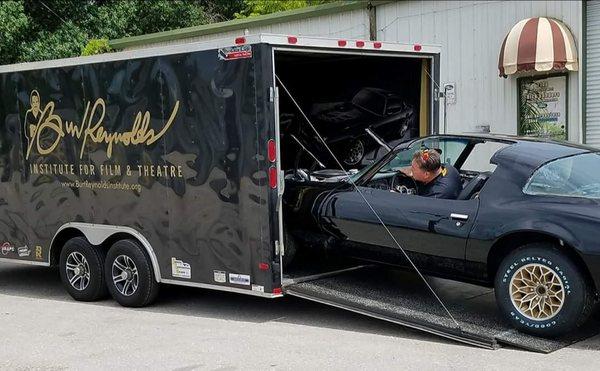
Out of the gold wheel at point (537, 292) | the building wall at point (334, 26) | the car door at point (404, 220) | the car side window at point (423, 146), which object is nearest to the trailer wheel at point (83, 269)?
the car door at point (404, 220)

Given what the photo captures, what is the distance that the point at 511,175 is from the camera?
6535 millimetres

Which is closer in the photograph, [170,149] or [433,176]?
[433,176]

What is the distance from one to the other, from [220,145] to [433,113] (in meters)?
2.89

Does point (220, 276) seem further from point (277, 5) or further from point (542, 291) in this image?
point (277, 5)

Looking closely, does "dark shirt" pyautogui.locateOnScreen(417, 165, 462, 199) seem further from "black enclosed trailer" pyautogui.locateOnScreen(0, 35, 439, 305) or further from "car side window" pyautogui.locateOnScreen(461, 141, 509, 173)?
"black enclosed trailer" pyautogui.locateOnScreen(0, 35, 439, 305)

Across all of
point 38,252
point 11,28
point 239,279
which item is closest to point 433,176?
point 239,279

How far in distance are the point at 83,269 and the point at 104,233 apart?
592 mm

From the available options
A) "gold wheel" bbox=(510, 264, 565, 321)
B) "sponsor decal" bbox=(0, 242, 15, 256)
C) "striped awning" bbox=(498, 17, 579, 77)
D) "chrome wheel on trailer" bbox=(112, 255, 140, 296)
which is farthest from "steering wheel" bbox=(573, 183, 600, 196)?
"striped awning" bbox=(498, 17, 579, 77)

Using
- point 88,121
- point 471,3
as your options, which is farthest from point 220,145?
point 471,3

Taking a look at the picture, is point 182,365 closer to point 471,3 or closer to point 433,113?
point 433,113

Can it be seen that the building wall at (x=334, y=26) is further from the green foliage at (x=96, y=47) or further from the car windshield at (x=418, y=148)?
the car windshield at (x=418, y=148)

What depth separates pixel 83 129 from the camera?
334 inches

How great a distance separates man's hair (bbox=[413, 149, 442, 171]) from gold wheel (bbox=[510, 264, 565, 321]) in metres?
1.34

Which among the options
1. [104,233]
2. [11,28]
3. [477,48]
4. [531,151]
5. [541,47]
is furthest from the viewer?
[11,28]
